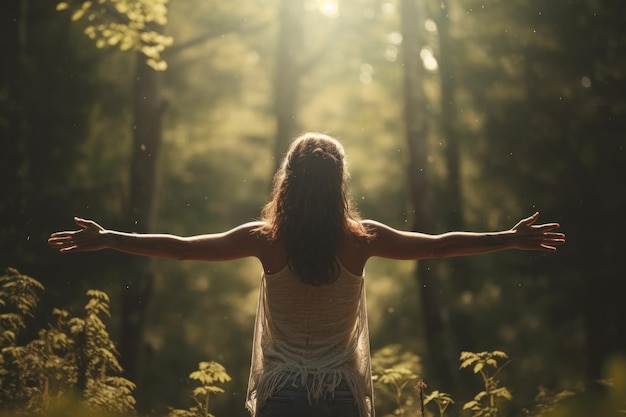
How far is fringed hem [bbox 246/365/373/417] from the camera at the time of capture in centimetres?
395

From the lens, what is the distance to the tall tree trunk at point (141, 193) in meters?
13.8

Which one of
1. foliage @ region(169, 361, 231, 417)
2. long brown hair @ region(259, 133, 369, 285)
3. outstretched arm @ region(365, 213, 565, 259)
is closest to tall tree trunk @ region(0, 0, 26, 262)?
foliage @ region(169, 361, 231, 417)

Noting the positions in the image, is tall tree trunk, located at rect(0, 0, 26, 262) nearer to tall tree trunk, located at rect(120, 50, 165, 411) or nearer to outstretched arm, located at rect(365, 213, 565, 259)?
tall tree trunk, located at rect(120, 50, 165, 411)

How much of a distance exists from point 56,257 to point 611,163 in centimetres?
1170

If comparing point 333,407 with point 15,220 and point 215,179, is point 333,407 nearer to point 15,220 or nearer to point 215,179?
point 15,220

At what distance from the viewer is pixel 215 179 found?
27.5 metres

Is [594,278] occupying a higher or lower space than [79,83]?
lower

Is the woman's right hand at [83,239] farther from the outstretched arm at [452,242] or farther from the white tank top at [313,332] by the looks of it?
the outstretched arm at [452,242]

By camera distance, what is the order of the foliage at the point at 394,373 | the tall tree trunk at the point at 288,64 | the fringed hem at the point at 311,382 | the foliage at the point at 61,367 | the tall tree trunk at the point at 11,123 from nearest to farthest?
1. the fringed hem at the point at 311,382
2. the foliage at the point at 394,373
3. the foliage at the point at 61,367
4. the tall tree trunk at the point at 11,123
5. the tall tree trunk at the point at 288,64

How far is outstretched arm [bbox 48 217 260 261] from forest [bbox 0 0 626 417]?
4.30 metres

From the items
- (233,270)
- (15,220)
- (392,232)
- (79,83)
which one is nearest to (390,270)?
(233,270)

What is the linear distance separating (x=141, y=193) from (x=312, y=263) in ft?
34.2

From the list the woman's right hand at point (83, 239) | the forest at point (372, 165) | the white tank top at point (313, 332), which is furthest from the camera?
the forest at point (372, 165)

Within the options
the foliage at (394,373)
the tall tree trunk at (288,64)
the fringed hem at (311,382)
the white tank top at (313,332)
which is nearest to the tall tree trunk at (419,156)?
the foliage at (394,373)
